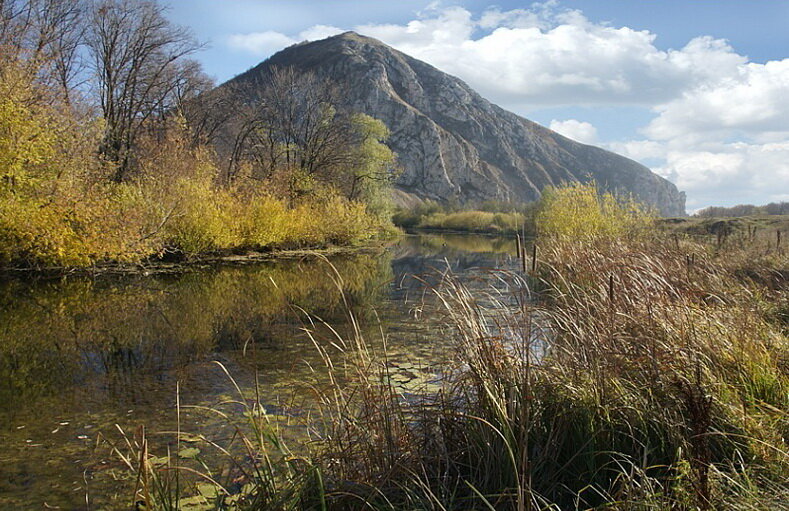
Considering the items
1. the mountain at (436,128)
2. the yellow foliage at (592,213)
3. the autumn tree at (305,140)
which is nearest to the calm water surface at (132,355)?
the yellow foliage at (592,213)

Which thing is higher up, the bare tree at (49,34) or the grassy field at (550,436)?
the bare tree at (49,34)

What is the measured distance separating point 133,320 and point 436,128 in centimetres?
13267

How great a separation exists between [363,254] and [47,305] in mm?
18033

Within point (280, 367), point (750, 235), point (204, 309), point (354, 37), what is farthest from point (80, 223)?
point (354, 37)

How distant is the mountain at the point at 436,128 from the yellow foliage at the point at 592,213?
94633 millimetres

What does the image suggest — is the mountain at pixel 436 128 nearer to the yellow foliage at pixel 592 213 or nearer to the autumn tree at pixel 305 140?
the autumn tree at pixel 305 140

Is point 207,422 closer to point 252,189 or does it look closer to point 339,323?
point 339,323

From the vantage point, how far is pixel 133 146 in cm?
2800

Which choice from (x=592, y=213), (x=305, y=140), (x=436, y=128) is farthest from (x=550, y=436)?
(x=436, y=128)

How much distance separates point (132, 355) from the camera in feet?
25.0

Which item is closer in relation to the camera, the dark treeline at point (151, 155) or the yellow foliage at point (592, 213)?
the dark treeline at point (151, 155)

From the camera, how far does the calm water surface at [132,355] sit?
4.06 m

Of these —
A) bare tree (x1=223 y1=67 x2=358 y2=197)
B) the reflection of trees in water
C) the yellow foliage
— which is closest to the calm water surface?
the reflection of trees in water

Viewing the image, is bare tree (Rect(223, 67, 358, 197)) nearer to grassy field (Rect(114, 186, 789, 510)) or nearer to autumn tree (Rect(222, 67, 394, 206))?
autumn tree (Rect(222, 67, 394, 206))
